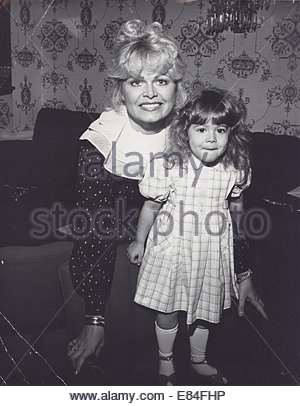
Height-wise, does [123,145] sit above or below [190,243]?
above

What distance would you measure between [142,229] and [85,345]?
0.63ft

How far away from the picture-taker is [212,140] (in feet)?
2.33

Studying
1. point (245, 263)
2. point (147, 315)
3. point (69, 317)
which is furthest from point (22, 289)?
point (245, 263)

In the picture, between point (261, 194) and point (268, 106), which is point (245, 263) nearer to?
point (261, 194)

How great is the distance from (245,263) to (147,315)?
0.16 m

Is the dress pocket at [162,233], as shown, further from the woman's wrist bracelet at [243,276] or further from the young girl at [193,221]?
the woman's wrist bracelet at [243,276]

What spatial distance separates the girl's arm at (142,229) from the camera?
0.74 meters

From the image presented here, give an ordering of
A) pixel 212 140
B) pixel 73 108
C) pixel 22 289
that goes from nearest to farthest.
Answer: pixel 212 140 < pixel 22 289 < pixel 73 108

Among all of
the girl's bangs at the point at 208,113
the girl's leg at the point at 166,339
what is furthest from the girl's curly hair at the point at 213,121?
the girl's leg at the point at 166,339

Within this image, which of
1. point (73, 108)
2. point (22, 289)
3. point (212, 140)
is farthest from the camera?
point (73, 108)

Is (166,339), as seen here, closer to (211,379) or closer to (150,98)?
(211,379)

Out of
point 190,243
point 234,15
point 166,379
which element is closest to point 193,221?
point 190,243

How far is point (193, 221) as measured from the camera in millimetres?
741

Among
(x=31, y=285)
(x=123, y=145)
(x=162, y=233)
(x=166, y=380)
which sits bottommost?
(x=166, y=380)
